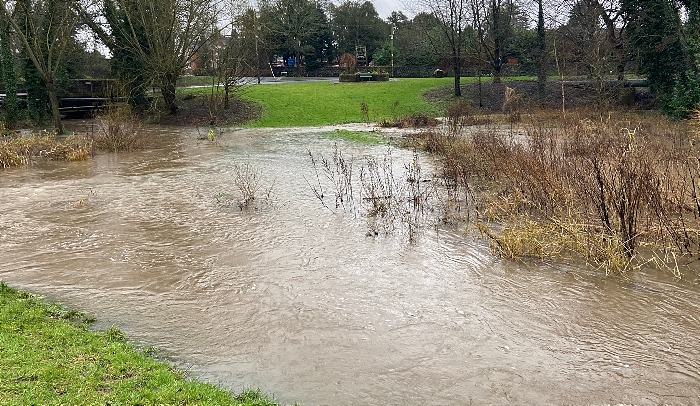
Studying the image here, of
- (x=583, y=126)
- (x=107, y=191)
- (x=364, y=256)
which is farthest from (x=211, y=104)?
(x=364, y=256)

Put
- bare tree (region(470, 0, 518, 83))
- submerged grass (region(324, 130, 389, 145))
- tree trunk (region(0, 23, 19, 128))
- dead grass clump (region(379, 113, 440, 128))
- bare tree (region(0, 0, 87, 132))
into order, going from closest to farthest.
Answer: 1. submerged grass (region(324, 130, 389, 145))
2. bare tree (region(0, 0, 87, 132))
3. dead grass clump (region(379, 113, 440, 128))
4. tree trunk (region(0, 23, 19, 128))
5. bare tree (region(470, 0, 518, 83))

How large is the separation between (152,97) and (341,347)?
97.7 feet

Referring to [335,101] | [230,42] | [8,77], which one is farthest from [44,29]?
[335,101]

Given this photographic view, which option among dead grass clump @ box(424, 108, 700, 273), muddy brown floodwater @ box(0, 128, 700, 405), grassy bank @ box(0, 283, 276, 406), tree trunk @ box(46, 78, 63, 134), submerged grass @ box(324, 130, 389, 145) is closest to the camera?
grassy bank @ box(0, 283, 276, 406)

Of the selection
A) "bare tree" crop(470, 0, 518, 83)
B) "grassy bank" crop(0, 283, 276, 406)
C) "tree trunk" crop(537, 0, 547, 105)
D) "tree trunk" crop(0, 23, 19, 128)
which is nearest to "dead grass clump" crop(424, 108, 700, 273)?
"grassy bank" crop(0, 283, 276, 406)

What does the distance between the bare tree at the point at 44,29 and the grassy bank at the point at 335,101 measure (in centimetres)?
937

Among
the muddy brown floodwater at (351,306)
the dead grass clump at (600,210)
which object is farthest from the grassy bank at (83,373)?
the dead grass clump at (600,210)

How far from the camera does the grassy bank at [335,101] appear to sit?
31344 millimetres

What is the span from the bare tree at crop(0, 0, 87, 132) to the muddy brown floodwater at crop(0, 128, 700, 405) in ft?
47.3

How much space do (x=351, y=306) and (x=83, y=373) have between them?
3.31 metres

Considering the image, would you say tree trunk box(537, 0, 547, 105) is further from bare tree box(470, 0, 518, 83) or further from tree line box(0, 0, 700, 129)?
bare tree box(470, 0, 518, 83)

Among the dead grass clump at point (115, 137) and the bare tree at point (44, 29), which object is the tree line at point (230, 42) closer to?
the bare tree at point (44, 29)

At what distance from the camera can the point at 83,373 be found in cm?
495

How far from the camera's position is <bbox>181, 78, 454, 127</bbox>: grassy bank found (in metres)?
31.3
